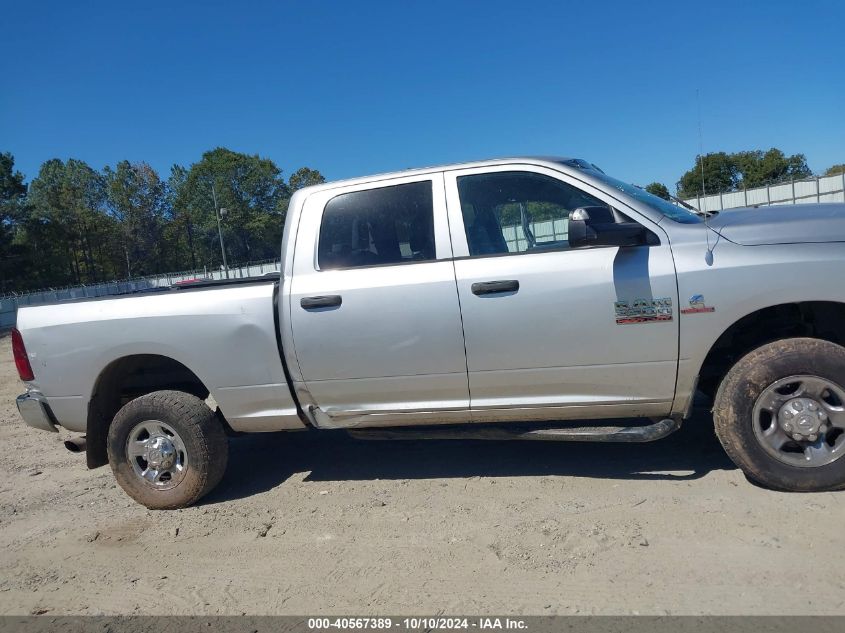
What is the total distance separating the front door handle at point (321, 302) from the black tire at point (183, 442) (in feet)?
3.59

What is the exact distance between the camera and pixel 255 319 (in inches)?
158

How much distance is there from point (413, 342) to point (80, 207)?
6583cm

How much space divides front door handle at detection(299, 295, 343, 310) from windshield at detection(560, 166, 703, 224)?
1805mm

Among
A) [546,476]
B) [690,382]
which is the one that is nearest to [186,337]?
[546,476]

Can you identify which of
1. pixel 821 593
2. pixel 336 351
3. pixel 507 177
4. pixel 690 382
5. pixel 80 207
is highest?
pixel 80 207

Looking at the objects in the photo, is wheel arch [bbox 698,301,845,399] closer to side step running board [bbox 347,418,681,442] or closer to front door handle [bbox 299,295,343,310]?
side step running board [bbox 347,418,681,442]

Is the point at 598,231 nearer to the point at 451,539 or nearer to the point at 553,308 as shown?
the point at 553,308

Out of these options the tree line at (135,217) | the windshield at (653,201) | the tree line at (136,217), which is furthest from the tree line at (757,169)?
the tree line at (135,217)

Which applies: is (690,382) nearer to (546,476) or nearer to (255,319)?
(546,476)

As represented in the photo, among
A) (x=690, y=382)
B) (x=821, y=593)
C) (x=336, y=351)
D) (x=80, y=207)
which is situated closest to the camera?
(x=821, y=593)

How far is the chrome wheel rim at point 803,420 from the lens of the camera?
3.43 metres

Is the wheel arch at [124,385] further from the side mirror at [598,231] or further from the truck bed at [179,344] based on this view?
the side mirror at [598,231]

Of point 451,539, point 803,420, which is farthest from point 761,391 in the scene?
point 451,539

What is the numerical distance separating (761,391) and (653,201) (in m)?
1.36
